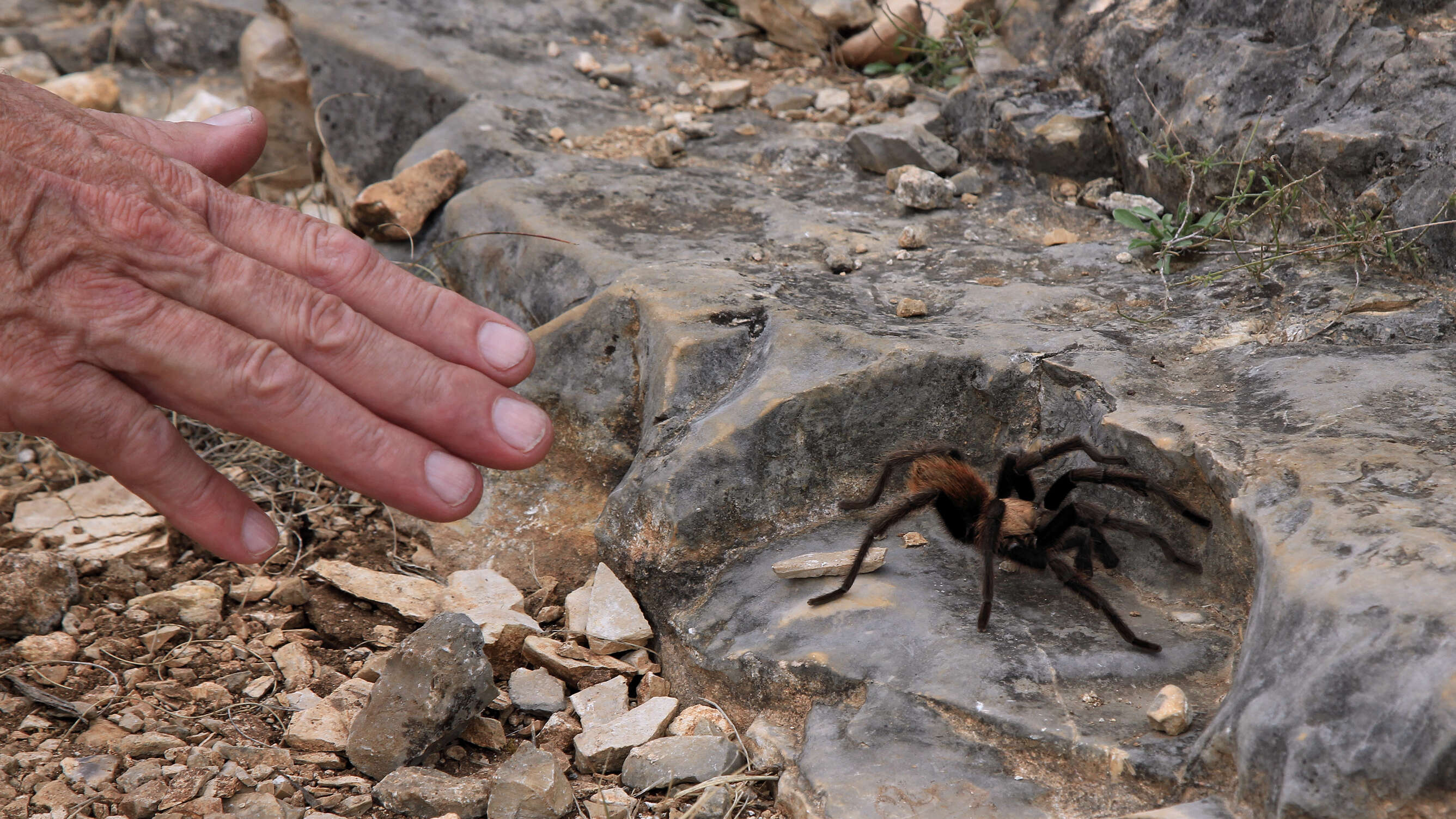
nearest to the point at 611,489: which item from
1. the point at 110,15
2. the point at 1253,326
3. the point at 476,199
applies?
the point at 476,199

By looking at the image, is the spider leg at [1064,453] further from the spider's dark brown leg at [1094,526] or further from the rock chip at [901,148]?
the rock chip at [901,148]

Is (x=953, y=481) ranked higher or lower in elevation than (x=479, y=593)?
higher

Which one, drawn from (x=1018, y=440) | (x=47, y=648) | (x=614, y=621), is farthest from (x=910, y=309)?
(x=47, y=648)

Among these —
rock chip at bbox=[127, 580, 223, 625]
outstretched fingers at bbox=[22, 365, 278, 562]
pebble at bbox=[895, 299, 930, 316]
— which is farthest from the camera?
pebble at bbox=[895, 299, 930, 316]

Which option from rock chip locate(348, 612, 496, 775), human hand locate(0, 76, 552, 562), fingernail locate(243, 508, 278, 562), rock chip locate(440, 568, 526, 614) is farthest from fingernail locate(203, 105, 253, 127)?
rock chip locate(440, 568, 526, 614)

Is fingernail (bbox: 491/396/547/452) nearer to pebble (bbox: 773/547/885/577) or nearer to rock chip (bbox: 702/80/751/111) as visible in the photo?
pebble (bbox: 773/547/885/577)

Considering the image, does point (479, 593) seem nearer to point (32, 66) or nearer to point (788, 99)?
point (788, 99)

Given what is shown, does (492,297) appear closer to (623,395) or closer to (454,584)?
(623,395)
